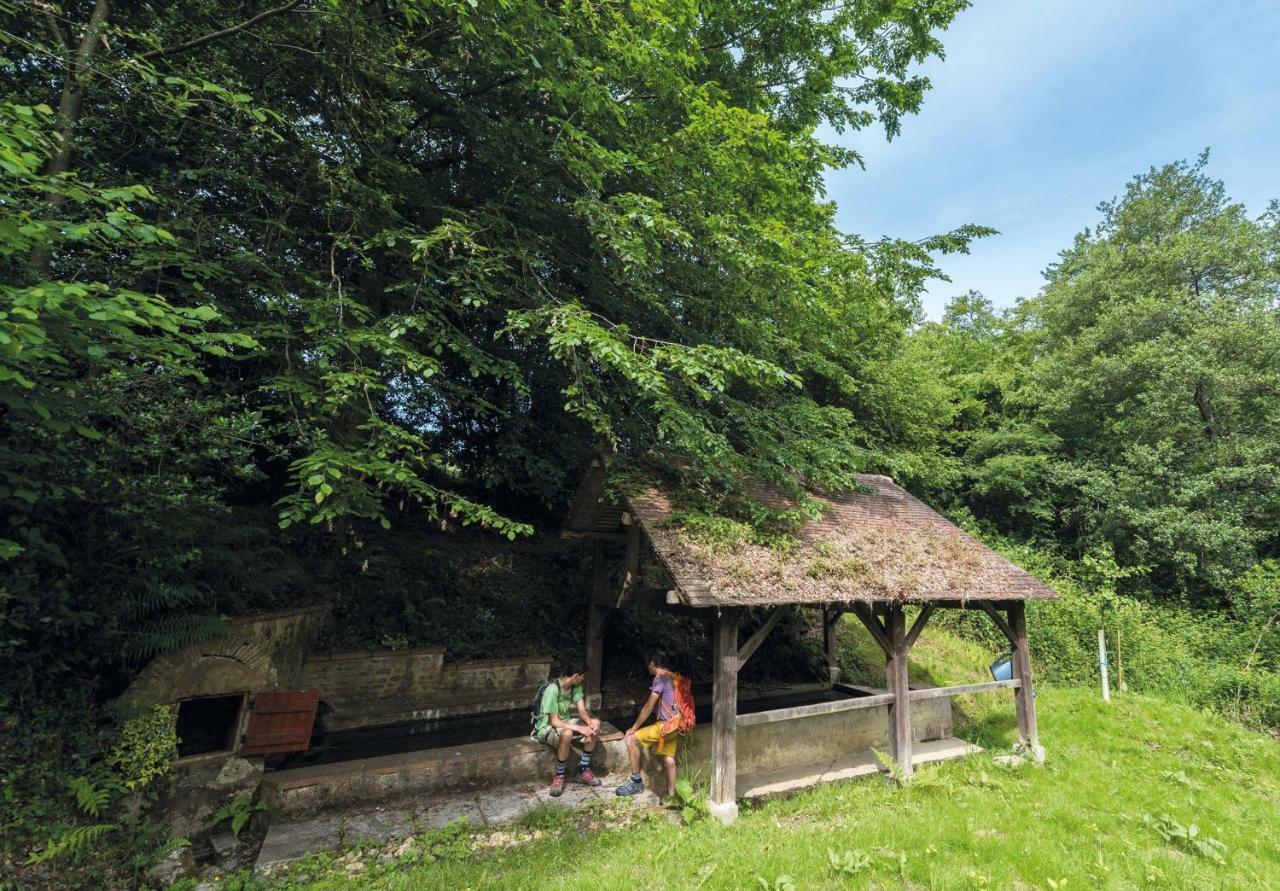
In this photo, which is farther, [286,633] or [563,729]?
[286,633]

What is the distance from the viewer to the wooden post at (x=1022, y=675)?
756cm

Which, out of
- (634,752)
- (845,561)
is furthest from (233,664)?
(845,561)

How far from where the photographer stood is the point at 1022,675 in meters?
7.73

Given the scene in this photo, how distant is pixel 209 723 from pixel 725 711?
6332mm

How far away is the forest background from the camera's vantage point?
14.2 ft

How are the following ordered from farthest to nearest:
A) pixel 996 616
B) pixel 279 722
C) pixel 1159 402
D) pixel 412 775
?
1. pixel 1159 402
2. pixel 996 616
3. pixel 279 722
4. pixel 412 775

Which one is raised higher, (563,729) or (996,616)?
(996,616)

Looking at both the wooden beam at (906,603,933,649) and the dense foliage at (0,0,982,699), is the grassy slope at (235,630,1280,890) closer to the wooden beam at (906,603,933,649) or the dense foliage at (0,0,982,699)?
the wooden beam at (906,603,933,649)

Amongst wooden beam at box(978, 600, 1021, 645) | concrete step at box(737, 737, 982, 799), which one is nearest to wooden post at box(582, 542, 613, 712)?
concrete step at box(737, 737, 982, 799)

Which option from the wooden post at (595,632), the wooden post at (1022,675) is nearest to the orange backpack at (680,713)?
the wooden post at (595,632)

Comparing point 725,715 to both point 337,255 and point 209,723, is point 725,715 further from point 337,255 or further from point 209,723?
point 337,255

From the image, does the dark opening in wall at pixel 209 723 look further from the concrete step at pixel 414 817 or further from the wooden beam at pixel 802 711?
the wooden beam at pixel 802 711

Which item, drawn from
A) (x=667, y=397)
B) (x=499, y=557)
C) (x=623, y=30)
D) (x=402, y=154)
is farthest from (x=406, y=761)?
(x=623, y=30)

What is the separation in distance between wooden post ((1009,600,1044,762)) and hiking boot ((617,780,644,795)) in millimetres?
5682
